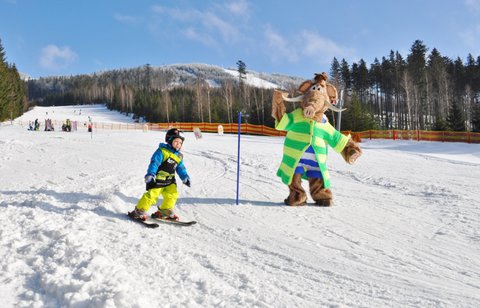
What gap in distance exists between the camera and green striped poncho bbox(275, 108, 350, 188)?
6.52 m

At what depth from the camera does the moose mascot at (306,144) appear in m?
6.52

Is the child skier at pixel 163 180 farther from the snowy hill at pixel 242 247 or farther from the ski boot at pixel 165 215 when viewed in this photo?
the snowy hill at pixel 242 247

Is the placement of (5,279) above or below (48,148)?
below

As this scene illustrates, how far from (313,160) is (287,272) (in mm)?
3106

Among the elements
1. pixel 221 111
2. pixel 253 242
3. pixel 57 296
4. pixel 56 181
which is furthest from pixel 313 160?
pixel 221 111

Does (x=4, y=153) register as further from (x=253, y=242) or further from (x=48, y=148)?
(x=253, y=242)

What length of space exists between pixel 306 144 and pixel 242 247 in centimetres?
265

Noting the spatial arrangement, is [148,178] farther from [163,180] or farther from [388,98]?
[388,98]

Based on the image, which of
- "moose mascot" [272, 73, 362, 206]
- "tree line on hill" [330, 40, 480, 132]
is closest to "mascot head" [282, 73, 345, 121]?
"moose mascot" [272, 73, 362, 206]

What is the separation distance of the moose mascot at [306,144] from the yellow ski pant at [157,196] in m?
2.01

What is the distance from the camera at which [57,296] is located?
295cm

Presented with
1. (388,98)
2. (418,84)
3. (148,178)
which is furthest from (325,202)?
(388,98)

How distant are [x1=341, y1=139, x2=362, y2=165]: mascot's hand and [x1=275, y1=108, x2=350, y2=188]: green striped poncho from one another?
0.30 meters

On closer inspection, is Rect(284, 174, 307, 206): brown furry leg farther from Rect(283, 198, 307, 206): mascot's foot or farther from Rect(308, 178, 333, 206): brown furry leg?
Rect(308, 178, 333, 206): brown furry leg
